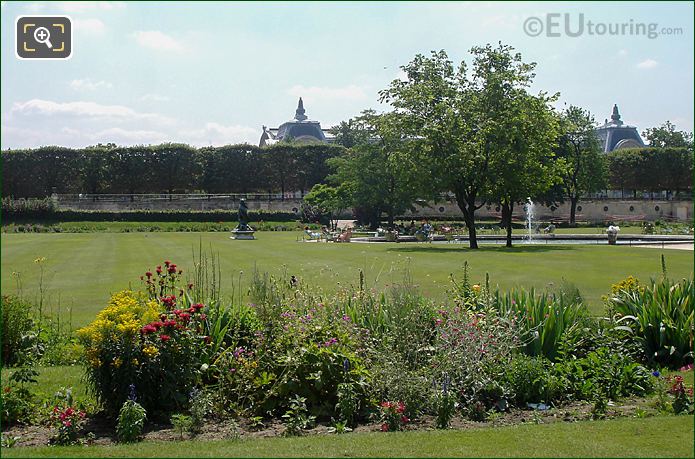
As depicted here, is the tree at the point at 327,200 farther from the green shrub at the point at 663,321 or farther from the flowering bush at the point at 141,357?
the flowering bush at the point at 141,357

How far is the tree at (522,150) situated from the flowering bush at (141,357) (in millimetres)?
27068

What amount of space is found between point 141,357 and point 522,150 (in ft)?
92.8

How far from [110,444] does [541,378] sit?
3.98 meters

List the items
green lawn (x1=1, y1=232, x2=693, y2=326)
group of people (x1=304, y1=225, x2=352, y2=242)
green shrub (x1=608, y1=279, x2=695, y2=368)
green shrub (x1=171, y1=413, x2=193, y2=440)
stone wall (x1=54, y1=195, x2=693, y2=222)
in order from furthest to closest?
1. stone wall (x1=54, y1=195, x2=693, y2=222)
2. group of people (x1=304, y1=225, x2=352, y2=242)
3. green lawn (x1=1, y1=232, x2=693, y2=326)
4. green shrub (x1=608, y1=279, x2=695, y2=368)
5. green shrub (x1=171, y1=413, x2=193, y2=440)

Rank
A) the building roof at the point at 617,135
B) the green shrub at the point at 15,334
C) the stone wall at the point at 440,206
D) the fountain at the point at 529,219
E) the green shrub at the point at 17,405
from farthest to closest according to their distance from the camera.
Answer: the building roof at the point at 617,135, the stone wall at the point at 440,206, the fountain at the point at 529,219, the green shrub at the point at 15,334, the green shrub at the point at 17,405

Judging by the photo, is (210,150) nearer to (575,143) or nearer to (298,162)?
(298,162)

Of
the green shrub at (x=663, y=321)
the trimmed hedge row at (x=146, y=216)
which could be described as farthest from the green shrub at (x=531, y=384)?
the trimmed hedge row at (x=146, y=216)

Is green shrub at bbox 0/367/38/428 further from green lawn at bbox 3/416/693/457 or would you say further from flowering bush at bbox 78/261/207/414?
green lawn at bbox 3/416/693/457

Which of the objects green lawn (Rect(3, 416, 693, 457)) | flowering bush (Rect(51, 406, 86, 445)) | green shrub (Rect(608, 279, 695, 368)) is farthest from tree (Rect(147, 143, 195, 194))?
green lawn (Rect(3, 416, 693, 457))

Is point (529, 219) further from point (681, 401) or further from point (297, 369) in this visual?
point (297, 369)

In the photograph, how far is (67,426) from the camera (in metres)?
5.86

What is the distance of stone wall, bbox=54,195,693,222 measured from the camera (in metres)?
70.9

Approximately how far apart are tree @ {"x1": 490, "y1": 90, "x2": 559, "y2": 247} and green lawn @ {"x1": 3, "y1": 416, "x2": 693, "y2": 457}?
27132 millimetres

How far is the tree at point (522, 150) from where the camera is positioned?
32469 millimetres
